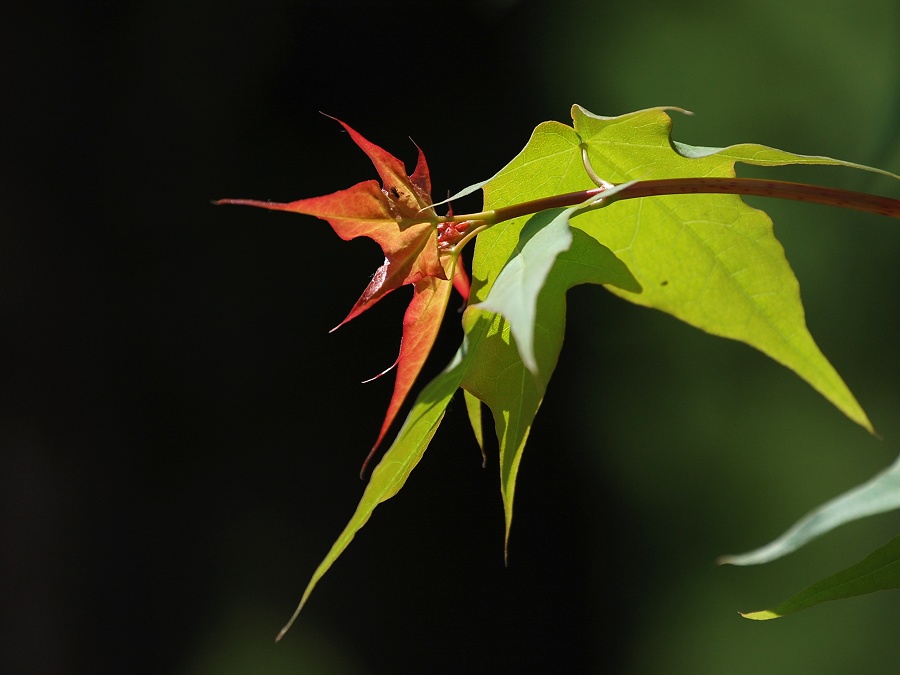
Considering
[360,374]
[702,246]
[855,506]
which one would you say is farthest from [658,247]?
[360,374]

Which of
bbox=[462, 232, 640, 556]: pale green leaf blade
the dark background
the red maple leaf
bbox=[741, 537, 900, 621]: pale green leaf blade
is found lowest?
the dark background

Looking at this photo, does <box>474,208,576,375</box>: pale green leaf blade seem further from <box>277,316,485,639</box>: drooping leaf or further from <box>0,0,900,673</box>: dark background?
<box>0,0,900,673</box>: dark background

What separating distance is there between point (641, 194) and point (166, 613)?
1646 millimetres

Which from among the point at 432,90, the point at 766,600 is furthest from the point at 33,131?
the point at 766,600

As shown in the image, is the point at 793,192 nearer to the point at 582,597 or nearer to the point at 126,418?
the point at 126,418

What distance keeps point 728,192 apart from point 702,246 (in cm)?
4

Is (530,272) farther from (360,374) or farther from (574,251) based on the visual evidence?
(360,374)

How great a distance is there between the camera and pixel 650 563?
2.04 m

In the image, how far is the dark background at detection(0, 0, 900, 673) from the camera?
1628 mm

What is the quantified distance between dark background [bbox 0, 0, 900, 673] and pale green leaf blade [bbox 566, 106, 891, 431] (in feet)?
4.85

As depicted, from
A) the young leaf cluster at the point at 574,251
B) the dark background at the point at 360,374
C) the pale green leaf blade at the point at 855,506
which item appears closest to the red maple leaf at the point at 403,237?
the young leaf cluster at the point at 574,251

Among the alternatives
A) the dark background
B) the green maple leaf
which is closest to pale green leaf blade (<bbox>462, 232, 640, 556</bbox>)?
the green maple leaf

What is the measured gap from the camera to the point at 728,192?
Result: 242 millimetres

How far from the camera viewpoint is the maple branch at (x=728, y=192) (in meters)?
0.22
